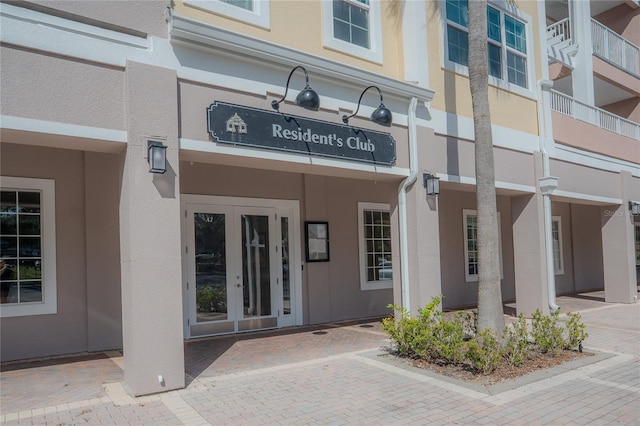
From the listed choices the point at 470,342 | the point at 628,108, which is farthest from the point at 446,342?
the point at 628,108

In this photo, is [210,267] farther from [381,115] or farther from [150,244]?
[381,115]

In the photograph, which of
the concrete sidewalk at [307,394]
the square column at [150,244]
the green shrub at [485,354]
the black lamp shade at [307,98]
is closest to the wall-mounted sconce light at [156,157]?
the square column at [150,244]

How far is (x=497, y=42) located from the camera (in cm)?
1095

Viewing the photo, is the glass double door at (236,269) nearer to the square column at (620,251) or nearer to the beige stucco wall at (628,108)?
the square column at (620,251)

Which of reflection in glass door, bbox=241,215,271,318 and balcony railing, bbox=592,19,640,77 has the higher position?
balcony railing, bbox=592,19,640,77

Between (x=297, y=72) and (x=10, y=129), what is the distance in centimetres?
383

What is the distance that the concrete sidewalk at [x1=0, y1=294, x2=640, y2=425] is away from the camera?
5.00 metres

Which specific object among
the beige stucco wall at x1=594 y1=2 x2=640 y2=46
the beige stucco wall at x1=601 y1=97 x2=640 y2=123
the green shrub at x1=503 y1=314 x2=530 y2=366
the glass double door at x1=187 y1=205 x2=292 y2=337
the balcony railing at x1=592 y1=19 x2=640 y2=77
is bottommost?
the green shrub at x1=503 y1=314 x2=530 y2=366

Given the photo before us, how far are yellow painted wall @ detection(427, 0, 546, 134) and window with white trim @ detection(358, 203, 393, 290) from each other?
119 inches

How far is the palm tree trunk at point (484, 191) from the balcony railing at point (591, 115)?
558cm

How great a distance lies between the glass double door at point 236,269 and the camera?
29.9 feet

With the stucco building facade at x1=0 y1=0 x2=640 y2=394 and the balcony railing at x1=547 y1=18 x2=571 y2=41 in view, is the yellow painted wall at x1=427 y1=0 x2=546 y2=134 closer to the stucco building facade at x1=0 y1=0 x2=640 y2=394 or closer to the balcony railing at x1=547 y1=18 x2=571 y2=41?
the stucco building facade at x1=0 y1=0 x2=640 y2=394

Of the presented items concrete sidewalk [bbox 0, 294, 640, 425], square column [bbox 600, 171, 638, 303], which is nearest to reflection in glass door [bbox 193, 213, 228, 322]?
concrete sidewalk [bbox 0, 294, 640, 425]

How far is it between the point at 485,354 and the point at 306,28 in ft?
18.1
